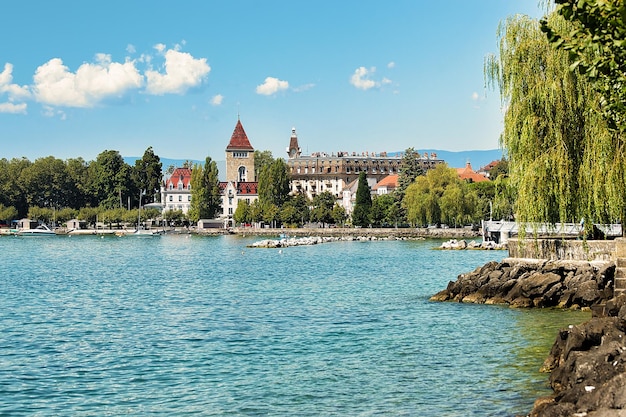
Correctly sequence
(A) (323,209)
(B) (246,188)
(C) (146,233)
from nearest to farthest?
1. (A) (323,209)
2. (C) (146,233)
3. (B) (246,188)

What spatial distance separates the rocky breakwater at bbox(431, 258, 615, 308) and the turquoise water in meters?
1.03

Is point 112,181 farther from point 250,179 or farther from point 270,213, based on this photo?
point 270,213

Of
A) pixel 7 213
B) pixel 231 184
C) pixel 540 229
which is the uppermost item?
pixel 231 184

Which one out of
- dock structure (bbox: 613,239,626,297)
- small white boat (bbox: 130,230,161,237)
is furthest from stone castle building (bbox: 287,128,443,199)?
dock structure (bbox: 613,239,626,297)

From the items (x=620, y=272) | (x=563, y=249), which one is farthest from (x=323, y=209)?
(x=620, y=272)

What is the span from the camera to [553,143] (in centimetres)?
3158

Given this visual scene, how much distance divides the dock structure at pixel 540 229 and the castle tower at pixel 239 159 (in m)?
96.8

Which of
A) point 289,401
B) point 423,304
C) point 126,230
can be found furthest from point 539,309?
point 126,230

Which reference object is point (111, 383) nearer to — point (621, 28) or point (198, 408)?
point (198, 408)

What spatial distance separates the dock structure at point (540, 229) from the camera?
32.8 meters

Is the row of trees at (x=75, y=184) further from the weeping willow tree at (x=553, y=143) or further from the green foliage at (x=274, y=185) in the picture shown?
the weeping willow tree at (x=553, y=143)

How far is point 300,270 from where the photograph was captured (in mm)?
59438

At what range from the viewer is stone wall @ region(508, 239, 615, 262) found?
31.2 m

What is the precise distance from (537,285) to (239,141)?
159700mm
